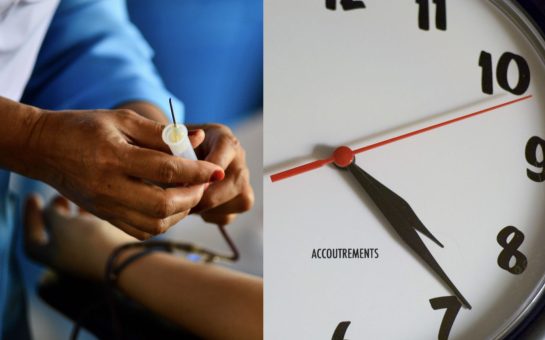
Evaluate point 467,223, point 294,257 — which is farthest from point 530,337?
point 294,257

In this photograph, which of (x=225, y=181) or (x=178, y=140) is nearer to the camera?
(x=178, y=140)

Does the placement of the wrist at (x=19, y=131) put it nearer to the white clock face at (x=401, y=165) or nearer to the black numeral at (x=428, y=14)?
the white clock face at (x=401, y=165)

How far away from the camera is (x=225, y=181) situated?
3.03ft

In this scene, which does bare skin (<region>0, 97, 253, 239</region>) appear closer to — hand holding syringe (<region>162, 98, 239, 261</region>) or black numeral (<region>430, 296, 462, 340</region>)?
hand holding syringe (<region>162, 98, 239, 261</region>)

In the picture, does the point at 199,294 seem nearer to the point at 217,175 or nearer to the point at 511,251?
the point at 217,175

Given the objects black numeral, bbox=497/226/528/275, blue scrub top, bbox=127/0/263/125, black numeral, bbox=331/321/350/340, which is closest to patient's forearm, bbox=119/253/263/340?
black numeral, bbox=331/321/350/340

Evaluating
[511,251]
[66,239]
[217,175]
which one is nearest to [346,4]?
[217,175]

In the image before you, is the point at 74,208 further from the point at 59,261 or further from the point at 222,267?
the point at 222,267

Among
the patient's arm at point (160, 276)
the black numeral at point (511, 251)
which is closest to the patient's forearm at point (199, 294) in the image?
the patient's arm at point (160, 276)

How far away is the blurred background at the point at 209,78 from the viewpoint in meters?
0.94

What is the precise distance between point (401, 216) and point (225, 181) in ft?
0.85

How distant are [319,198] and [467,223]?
219 millimetres

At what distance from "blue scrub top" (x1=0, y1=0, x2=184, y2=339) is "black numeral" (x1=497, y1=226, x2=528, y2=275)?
0.50 metres

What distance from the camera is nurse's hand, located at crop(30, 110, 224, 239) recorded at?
82cm
